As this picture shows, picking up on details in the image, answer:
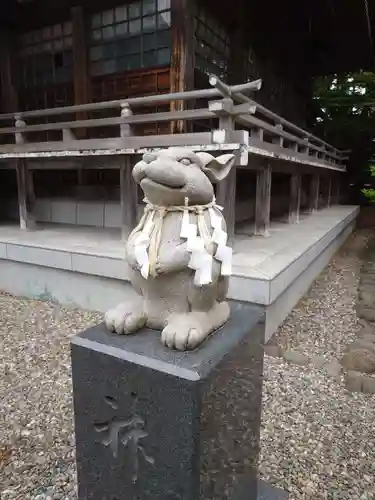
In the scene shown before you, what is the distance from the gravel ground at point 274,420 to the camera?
2395 mm

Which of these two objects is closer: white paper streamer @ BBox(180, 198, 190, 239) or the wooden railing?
white paper streamer @ BBox(180, 198, 190, 239)

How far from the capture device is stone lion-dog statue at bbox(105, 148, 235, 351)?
1756 mm

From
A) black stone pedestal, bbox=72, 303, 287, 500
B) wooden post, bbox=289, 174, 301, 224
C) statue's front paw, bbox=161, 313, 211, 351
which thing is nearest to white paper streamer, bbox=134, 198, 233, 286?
statue's front paw, bbox=161, 313, 211, 351

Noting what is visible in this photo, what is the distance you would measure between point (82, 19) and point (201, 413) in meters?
7.60

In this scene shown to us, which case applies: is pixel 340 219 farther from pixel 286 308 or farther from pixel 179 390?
pixel 179 390

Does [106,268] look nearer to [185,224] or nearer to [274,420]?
[274,420]

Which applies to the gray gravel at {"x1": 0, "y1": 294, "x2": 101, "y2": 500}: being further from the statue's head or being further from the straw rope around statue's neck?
the statue's head

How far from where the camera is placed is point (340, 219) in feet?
30.6

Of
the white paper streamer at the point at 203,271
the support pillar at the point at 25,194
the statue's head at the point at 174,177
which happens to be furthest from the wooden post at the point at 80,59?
the white paper streamer at the point at 203,271

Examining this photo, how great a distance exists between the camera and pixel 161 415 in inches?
65.6

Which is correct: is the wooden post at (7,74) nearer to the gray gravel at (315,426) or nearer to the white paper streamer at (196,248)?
the gray gravel at (315,426)

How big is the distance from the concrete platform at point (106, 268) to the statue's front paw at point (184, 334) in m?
2.05

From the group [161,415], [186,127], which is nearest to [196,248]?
[161,415]

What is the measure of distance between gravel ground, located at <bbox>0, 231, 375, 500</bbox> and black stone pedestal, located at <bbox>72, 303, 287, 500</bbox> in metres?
0.54
